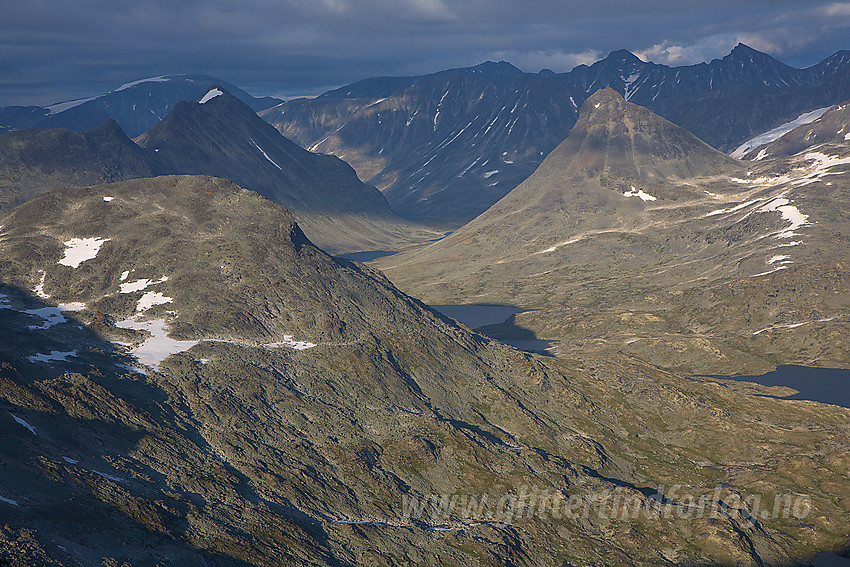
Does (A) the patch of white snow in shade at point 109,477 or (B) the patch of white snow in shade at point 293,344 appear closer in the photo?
(A) the patch of white snow in shade at point 109,477

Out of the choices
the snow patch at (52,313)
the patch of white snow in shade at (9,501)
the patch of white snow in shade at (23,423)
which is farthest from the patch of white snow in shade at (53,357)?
the patch of white snow in shade at (9,501)

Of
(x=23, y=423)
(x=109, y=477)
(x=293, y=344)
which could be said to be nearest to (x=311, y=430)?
(x=293, y=344)

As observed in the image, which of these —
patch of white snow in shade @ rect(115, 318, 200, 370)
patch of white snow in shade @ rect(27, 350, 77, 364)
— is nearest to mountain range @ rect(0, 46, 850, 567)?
patch of white snow in shade @ rect(27, 350, 77, 364)

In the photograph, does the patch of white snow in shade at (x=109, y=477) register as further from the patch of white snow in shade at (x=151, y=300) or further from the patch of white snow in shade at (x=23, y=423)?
the patch of white snow in shade at (x=151, y=300)

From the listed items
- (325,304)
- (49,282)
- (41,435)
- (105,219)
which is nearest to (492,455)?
(325,304)

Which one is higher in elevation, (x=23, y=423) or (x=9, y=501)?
(x=23, y=423)

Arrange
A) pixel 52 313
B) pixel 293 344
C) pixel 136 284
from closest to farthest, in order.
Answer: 1. pixel 52 313
2. pixel 293 344
3. pixel 136 284

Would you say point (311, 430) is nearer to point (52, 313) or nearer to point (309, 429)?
point (309, 429)
